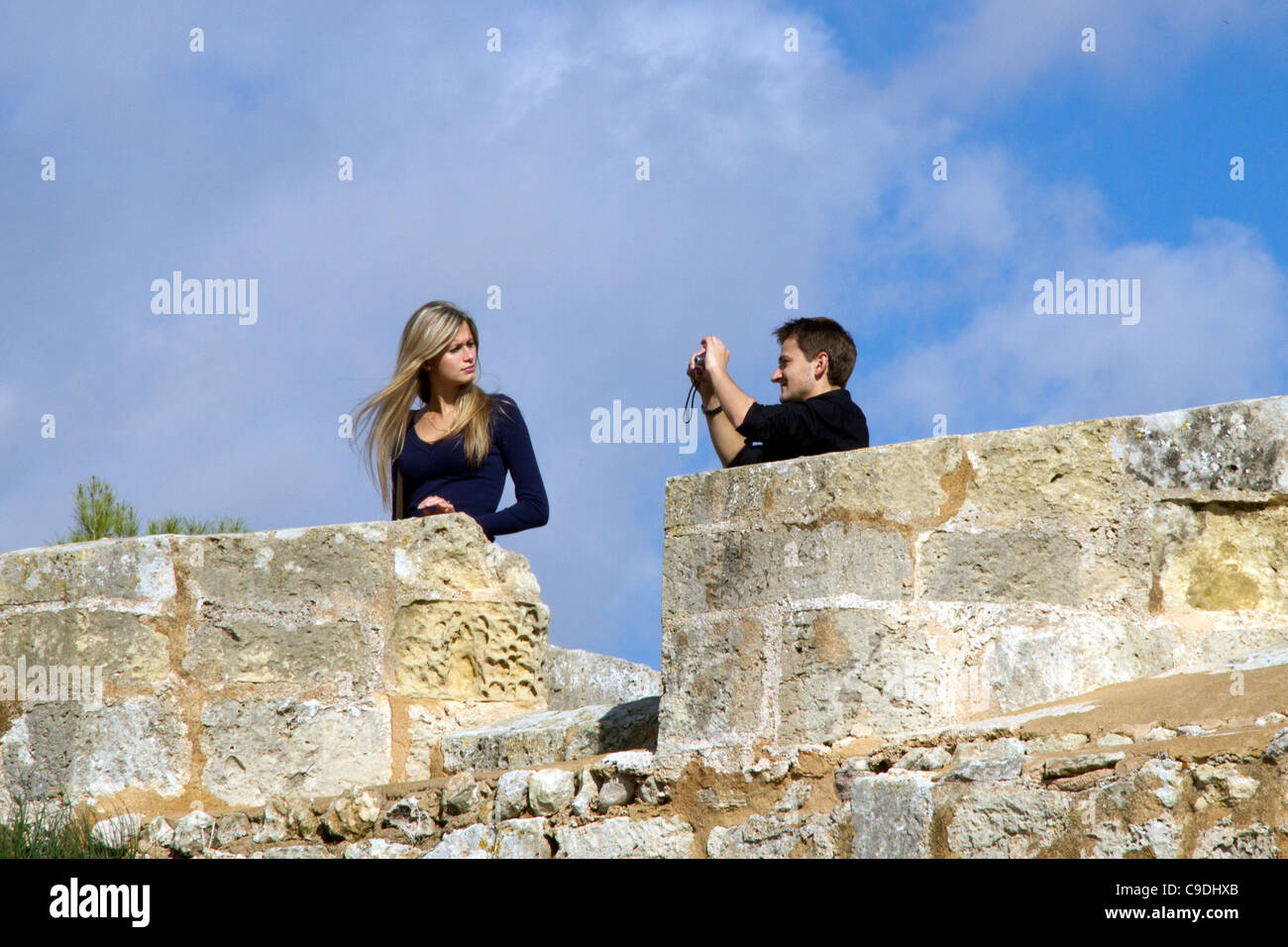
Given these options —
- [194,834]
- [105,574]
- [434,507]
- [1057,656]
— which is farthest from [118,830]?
[1057,656]

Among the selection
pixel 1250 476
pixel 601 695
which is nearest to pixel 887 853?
pixel 1250 476

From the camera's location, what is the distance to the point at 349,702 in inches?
195

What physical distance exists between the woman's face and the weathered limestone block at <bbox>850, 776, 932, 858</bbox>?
237 cm

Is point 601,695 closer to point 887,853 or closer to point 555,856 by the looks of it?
point 555,856

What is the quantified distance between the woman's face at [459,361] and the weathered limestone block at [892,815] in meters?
2.37

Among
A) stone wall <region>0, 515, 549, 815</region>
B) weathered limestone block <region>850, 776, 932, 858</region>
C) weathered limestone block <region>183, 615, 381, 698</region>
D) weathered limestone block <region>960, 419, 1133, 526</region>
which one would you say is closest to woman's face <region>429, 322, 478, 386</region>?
stone wall <region>0, 515, 549, 815</region>

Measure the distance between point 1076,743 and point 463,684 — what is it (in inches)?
88.0

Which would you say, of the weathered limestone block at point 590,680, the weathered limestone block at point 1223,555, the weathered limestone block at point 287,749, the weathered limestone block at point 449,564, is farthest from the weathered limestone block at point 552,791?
the weathered limestone block at point 590,680

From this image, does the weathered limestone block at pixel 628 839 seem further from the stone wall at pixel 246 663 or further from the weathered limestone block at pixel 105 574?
the weathered limestone block at pixel 105 574

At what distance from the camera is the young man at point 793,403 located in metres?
4.45

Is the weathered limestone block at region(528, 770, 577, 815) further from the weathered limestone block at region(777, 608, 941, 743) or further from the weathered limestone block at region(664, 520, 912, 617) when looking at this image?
the weathered limestone block at region(777, 608, 941, 743)

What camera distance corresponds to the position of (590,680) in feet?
22.3

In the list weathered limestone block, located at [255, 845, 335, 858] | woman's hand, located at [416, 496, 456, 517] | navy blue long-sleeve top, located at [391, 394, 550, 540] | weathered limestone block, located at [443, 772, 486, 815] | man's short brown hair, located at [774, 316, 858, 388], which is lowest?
weathered limestone block, located at [255, 845, 335, 858]

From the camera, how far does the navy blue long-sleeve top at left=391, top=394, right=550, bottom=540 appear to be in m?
5.32
